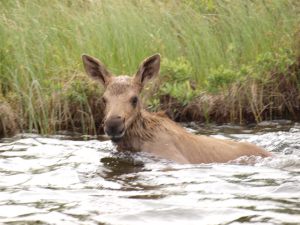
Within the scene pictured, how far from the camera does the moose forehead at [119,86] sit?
36.2 feet

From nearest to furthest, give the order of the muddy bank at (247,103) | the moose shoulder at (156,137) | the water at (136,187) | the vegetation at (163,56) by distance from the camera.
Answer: the water at (136,187) → the moose shoulder at (156,137) → the vegetation at (163,56) → the muddy bank at (247,103)

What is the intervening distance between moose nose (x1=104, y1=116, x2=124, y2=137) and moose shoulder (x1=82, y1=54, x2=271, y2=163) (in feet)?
1.19

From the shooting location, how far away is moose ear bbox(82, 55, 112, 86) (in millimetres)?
11570

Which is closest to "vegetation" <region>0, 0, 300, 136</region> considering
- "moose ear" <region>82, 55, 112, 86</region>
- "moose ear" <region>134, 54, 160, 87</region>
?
"moose ear" <region>82, 55, 112, 86</region>

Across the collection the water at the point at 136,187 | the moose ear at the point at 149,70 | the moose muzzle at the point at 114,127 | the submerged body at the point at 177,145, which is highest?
the moose ear at the point at 149,70

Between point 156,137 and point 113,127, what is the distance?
108 cm

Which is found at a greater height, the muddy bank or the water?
the muddy bank

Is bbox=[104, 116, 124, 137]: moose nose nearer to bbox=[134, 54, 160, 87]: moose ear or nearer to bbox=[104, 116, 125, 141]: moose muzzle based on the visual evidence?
bbox=[104, 116, 125, 141]: moose muzzle

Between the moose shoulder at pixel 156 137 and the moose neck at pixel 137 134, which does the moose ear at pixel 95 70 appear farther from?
the moose neck at pixel 137 134

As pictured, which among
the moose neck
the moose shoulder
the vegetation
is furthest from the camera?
the vegetation

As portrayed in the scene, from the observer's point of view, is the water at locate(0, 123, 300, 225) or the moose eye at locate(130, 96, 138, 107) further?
the moose eye at locate(130, 96, 138, 107)

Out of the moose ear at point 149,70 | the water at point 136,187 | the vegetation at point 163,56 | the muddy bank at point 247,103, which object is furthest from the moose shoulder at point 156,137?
the muddy bank at point 247,103

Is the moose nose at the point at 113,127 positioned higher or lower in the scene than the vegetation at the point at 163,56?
lower

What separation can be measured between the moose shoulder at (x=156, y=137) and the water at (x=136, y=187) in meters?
0.22
